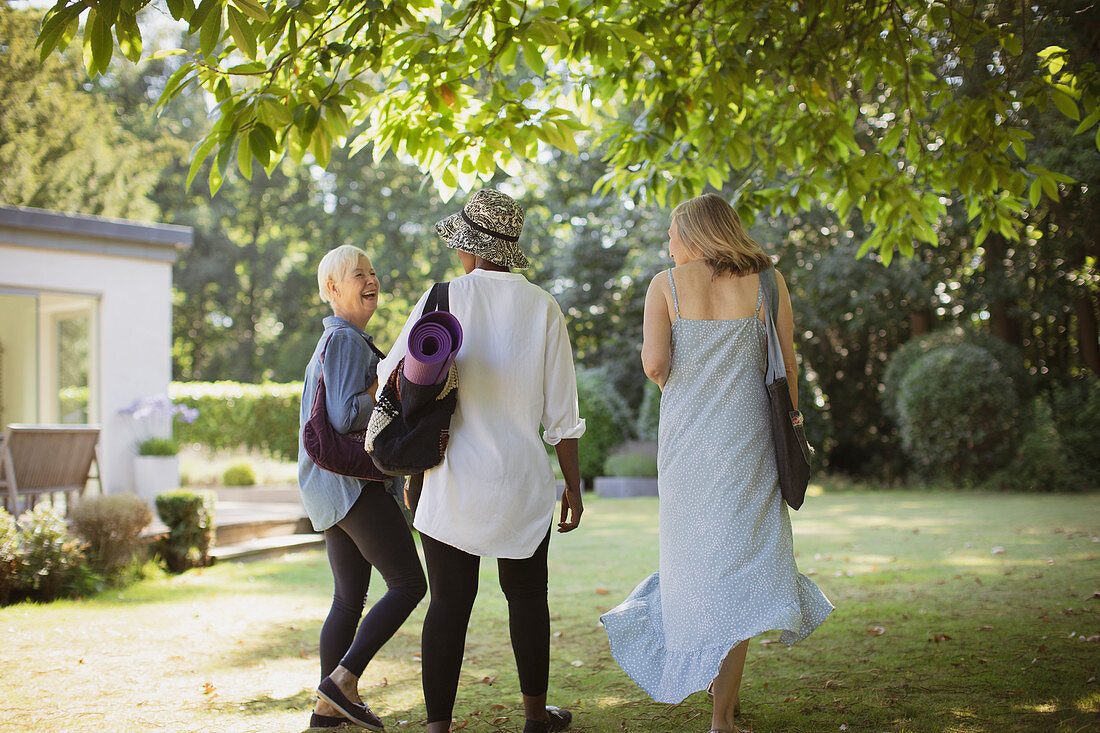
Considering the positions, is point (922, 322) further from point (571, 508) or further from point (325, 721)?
point (325, 721)

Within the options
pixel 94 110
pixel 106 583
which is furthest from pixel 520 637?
pixel 94 110

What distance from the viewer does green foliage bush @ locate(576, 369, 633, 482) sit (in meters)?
16.4

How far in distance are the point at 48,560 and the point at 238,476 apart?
7796 millimetres

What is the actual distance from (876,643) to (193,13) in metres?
4.27

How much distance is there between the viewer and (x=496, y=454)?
9.74ft

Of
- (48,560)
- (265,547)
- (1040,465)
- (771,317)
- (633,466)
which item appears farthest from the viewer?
(633,466)

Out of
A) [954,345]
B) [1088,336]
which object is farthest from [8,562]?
[1088,336]

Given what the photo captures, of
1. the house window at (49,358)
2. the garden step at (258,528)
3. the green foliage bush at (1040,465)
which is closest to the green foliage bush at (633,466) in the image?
the green foliage bush at (1040,465)

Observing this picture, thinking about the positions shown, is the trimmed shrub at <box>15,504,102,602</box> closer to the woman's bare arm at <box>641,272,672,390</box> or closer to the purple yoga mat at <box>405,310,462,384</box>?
the purple yoga mat at <box>405,310,462,384</box>

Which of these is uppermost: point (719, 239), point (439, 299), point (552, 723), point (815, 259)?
point (815, 259)

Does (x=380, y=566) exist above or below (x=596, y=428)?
below

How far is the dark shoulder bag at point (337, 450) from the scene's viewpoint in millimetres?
3350

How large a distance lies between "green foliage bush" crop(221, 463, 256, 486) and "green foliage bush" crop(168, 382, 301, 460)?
214 inches

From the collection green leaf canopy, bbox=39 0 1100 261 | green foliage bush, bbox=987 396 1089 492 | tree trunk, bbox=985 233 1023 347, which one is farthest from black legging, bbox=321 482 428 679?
tree trunk, bbox=985 233 1023 347
